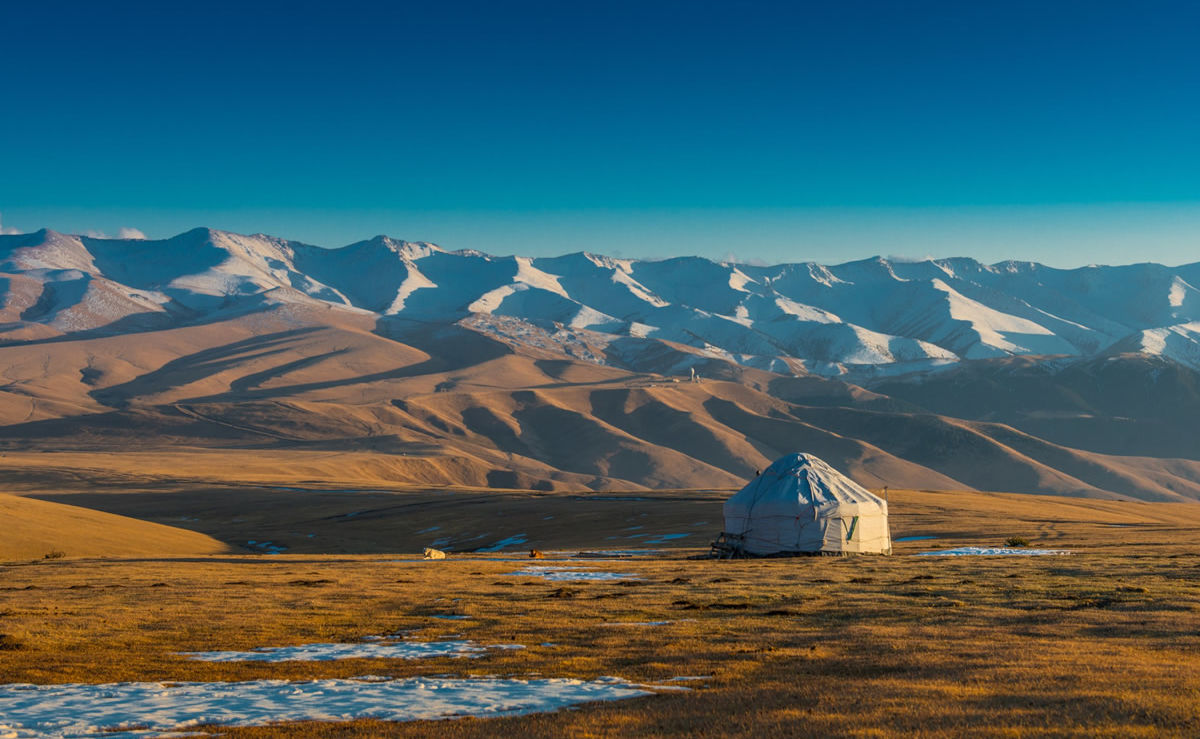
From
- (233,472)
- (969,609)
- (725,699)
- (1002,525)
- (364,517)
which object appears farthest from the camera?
(233,472)

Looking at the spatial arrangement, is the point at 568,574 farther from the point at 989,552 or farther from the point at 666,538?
the point at 666,538

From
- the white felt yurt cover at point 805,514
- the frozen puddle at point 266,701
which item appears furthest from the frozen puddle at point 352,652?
the white felt yurt cover at point 805,514

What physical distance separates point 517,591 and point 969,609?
15.3m

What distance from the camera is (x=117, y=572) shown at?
47.2 meters

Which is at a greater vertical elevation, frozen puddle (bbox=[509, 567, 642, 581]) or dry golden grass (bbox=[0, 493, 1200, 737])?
dry golden grass (bbox=[0, 493, 1200, 737])

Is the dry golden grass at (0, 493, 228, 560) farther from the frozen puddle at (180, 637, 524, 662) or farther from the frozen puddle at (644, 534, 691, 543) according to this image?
the frozen puddle at (180, 637, 524, 662)

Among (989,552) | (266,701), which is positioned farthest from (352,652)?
(989,552)

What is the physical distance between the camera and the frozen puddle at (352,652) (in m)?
23.3

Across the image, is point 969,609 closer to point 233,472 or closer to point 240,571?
point 240,571

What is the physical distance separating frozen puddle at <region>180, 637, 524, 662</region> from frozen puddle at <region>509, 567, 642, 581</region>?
19.4 meters

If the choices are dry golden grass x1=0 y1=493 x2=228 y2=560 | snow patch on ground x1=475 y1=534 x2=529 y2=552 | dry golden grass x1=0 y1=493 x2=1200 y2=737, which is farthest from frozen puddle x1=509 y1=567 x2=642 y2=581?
snow patch on ground x1=475 y1=534 x2=529 y2=552

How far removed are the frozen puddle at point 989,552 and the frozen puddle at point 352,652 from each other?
118 ft

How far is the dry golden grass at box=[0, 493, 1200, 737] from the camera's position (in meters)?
16.3

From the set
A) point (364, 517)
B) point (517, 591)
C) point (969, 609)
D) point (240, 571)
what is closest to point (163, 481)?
point (364, 517)
